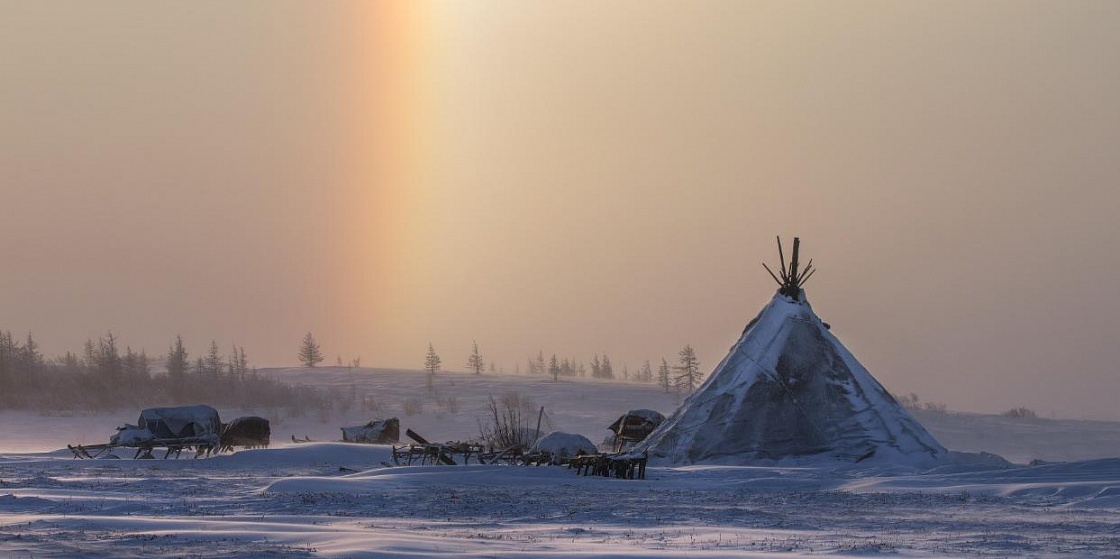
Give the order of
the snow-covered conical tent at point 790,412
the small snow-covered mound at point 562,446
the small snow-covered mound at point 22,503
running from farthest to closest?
the small snow-covered mound at point 562,446
the snow-covered conical tent at point 790,412
the small snow-covered mound at point 22,503

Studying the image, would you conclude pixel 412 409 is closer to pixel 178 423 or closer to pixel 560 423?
pixel 560 423

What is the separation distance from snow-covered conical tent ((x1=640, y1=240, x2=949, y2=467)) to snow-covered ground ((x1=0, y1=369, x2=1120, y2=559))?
2.10 meters

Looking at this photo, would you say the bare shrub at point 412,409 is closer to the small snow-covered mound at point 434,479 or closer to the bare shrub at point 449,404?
the bare shrub at point 449,404

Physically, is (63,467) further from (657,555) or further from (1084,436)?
(1084,436)

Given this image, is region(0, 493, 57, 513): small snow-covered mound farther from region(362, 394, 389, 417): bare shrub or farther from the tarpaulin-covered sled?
region(362, 394, 389, 417): bare shrub

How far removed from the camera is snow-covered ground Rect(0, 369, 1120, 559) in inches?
506

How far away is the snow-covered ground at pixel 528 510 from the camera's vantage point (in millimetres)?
12844

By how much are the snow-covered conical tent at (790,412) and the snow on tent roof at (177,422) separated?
14.1 metres

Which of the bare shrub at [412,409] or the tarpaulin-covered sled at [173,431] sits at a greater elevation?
the bare shrub at [412,409]

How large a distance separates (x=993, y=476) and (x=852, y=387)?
660 cm

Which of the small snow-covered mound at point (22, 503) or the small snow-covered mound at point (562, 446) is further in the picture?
the small snow-covered mound at point (562, 446)

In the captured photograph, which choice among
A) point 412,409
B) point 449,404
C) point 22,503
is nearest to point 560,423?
point 412,409

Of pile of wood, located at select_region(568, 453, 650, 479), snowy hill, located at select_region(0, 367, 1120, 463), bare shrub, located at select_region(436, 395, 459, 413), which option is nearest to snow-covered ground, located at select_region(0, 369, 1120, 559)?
A: pile of wood, located at select_region(568, 453, 650, 479)

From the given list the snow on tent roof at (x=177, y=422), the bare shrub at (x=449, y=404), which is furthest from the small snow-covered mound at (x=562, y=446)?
the bare shrub at (x=449, y=404)
